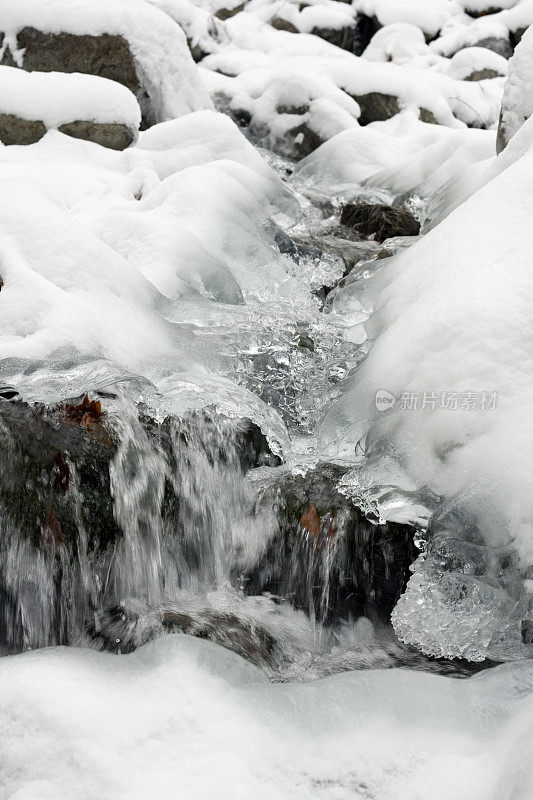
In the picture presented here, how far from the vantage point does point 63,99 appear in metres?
5.53

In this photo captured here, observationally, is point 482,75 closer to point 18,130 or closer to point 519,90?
point 519,90

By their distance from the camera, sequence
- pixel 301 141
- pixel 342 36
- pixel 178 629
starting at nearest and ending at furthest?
pixel 178 629, pixel 301 141, pixel 342 36

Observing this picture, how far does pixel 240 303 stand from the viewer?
161 inches

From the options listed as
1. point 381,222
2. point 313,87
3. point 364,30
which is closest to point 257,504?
point 381,222

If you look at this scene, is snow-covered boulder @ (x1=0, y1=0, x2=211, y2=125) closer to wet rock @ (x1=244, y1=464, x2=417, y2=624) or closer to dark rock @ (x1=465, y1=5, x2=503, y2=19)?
wet rock @ (x1=244, y1=464, x2=417, y2=624)

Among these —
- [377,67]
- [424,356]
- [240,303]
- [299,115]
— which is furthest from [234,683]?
[377,67]

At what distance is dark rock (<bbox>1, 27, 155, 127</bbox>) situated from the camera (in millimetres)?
6566

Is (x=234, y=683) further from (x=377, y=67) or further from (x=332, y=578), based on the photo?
(x=377, y=67)

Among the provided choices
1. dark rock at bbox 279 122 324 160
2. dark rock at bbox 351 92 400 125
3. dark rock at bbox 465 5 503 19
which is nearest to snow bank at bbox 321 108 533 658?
dark rock at bbox 279 122 324 160

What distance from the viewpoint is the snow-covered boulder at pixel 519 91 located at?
13.0ft

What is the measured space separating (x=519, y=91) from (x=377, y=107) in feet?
18.4

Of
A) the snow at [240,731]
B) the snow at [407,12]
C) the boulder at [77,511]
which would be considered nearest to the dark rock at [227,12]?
the snow at [407,12]

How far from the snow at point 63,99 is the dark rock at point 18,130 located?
0.04 m

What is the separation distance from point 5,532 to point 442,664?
4.40ft
